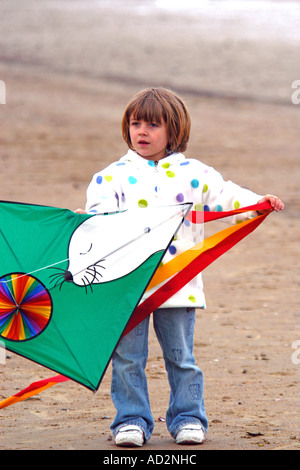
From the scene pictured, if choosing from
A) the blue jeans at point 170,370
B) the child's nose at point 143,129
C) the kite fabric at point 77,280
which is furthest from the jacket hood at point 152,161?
the blue jeans at point 170,370

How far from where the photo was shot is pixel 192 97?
61.0 feet

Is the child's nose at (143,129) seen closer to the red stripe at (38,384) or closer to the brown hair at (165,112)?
the brown hair at (165,112)

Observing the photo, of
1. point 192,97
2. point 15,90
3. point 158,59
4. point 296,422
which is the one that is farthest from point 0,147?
point 296,422

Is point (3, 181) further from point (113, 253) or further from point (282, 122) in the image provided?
point (113, 253)

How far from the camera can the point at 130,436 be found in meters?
3.60

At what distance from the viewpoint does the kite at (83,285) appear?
3.49 m

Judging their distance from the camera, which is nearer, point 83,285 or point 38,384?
point 83,285

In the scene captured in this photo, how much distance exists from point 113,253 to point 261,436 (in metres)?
1.17

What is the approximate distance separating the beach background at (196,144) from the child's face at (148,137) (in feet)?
4.43

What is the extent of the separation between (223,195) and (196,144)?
37.1 feet

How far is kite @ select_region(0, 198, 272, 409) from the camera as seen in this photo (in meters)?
3.49
